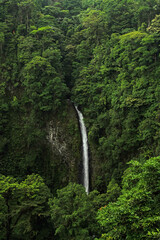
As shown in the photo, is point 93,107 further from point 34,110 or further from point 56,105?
point 34,110

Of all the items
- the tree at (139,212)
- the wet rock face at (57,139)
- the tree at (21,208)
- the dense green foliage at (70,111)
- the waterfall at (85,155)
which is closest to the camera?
the tree at (139,212)

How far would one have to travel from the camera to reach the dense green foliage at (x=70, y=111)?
37.3 feet

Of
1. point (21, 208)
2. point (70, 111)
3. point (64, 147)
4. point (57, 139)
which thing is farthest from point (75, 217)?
point (70, 111)

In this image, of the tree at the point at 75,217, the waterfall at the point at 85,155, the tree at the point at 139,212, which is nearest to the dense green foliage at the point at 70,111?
the tree at the point at 75,217

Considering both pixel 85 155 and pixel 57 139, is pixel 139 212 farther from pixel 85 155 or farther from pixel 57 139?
pixel 57 139

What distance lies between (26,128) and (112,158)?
28.9ft

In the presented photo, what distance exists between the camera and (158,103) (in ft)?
43.8

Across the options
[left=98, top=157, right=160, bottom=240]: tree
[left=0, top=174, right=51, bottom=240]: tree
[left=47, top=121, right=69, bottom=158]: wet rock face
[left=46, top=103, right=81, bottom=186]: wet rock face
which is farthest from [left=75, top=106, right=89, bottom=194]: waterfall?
[left=98, top=157, right=160, bottom=240]: tree

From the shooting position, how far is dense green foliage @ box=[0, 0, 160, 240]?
11383 millimetres

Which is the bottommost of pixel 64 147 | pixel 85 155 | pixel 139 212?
pixel 139 212

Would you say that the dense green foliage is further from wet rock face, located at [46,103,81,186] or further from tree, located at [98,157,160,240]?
tree, located at [98,157,160,240]

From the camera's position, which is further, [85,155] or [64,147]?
[64,147]

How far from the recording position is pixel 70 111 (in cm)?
2045

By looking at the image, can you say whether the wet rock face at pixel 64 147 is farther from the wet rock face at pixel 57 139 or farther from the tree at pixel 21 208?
the tree at pixel 21 208
